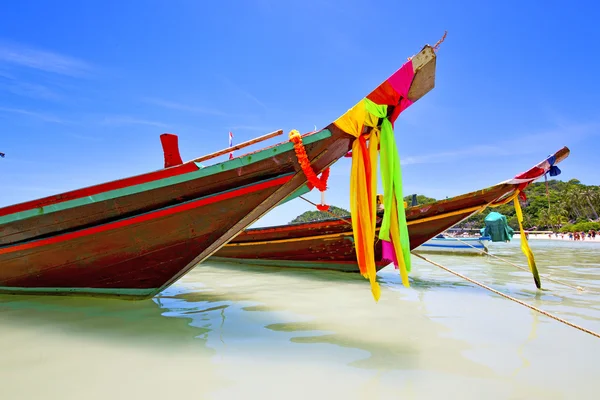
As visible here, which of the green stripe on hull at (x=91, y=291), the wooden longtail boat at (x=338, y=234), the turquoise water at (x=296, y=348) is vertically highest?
the wooden longtail boat at (x=338, y=234)

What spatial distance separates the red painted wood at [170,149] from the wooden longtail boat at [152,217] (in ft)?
0.04

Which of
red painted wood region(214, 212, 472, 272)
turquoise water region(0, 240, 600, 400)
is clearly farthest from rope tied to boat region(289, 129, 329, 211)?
red painted wood region(214, 212, 472, 272)

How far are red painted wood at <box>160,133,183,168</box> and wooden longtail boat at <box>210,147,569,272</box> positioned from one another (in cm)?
347

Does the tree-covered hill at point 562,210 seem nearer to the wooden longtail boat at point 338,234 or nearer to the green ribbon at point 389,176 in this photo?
the wooden longtail boat at point 338,234

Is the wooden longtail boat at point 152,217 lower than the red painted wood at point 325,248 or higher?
higher

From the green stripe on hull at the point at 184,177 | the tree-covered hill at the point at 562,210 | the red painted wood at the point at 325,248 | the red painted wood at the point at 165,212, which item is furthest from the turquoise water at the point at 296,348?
the tree-covered hill at the point at 562,210

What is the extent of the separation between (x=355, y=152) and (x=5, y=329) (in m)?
3.49

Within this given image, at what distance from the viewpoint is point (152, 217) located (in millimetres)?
3744

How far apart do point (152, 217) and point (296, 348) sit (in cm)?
205

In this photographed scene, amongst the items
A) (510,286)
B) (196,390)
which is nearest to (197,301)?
(196,390)

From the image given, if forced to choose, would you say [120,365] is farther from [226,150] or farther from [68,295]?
[68,295]

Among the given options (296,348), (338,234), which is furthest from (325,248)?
(296,348)

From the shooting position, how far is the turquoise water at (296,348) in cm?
205

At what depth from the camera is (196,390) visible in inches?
78.6
